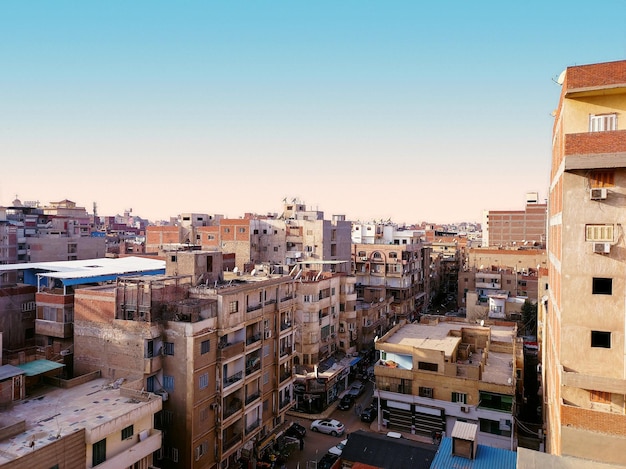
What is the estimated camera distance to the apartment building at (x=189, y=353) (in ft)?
94.0

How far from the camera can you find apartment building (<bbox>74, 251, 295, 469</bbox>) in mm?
28656

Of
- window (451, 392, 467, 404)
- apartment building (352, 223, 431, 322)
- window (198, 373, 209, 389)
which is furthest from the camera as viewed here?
apartment building (352, 223, 431, 322)

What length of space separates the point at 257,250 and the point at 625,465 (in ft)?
203

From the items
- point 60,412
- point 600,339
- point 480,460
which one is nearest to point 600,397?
point 600,339

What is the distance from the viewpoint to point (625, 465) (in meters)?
17.6

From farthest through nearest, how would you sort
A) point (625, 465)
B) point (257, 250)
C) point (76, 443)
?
point (257, 250), point (76, 443), point (625, 465)

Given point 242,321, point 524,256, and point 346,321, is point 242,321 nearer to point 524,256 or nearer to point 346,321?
point 346,321

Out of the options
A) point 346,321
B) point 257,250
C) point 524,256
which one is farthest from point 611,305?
point 524,256

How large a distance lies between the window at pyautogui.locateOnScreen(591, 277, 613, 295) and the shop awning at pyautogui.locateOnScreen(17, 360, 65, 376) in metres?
29.6


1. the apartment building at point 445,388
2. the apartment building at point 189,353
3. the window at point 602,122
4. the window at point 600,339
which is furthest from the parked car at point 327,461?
the window at point 602,122

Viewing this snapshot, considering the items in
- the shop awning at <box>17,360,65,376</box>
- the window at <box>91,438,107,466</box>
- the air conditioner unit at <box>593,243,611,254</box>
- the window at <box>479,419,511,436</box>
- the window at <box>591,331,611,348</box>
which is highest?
the air conditioner unit at <box>593,243,611,254</box>

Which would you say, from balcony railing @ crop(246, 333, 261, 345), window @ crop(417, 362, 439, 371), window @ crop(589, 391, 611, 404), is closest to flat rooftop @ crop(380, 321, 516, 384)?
window @ crop(417, 362, 439, 371)

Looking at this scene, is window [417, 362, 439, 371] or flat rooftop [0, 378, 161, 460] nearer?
flat rooftop [0, 378, 161, 460]

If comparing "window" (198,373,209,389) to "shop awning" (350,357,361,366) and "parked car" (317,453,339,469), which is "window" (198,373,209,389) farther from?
"shop awning" (350,357,361,366)
